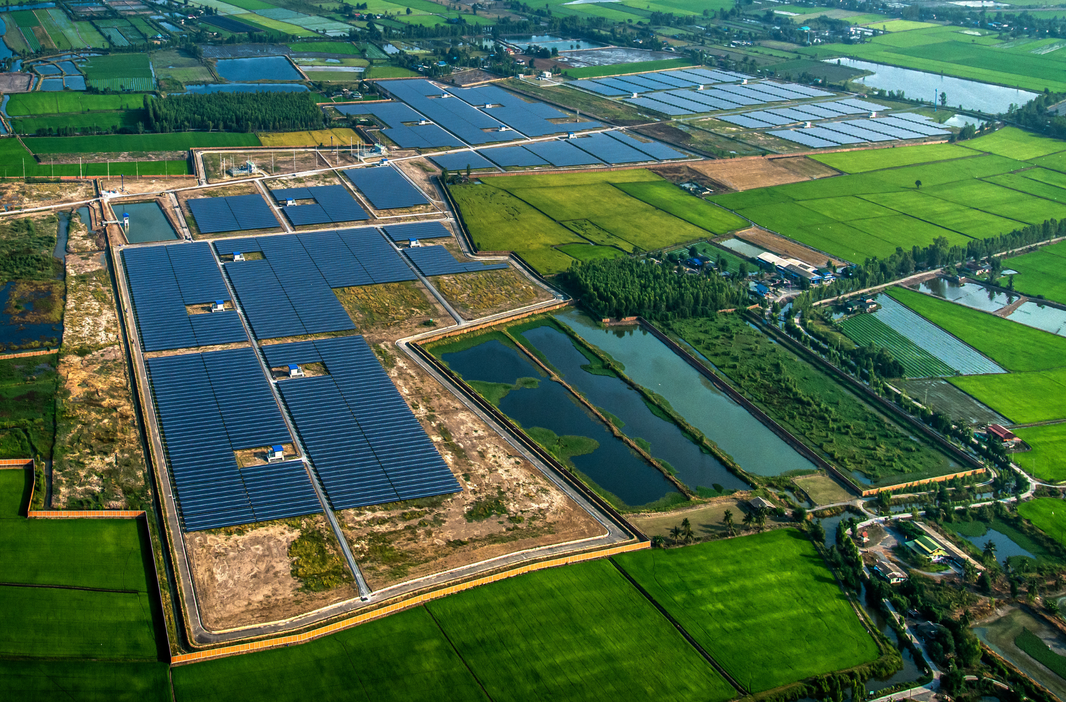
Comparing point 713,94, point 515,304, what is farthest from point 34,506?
point 713,94

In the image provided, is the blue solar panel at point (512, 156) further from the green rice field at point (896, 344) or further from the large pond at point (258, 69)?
the green rice field at point (896, 344)

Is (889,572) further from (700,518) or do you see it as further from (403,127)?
(403,127)

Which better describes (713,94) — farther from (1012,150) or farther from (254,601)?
(254,601)

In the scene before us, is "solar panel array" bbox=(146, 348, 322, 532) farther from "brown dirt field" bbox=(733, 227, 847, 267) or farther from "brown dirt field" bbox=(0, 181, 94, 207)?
"brown dirt field" bbox=(733, 227, 847, 267)

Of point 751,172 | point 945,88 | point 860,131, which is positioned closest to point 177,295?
point 751,172

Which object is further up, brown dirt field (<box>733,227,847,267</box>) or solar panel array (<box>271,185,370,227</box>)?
solar panel array (<box>271,185,370,227</box>)

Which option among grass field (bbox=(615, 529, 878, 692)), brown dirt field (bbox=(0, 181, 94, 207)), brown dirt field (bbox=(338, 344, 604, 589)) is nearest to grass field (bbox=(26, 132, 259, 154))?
brown dirt field (bbox=(0, 181, 94, 207))
